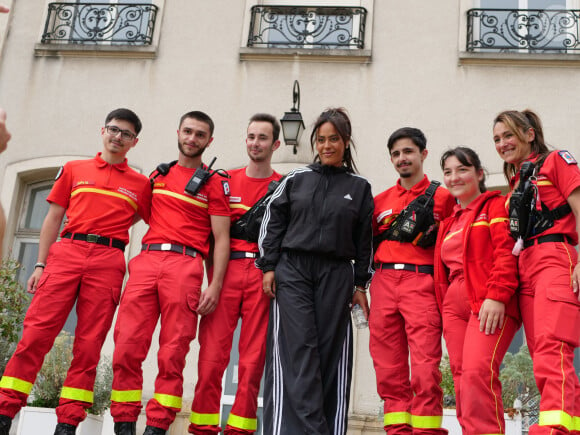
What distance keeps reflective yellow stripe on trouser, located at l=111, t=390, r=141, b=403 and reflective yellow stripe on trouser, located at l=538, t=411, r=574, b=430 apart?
239 cm

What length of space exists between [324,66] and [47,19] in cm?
355

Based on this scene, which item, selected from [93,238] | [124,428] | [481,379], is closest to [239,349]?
[124,428]

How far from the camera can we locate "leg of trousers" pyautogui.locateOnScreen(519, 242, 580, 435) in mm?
3231

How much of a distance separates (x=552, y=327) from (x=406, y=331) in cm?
101

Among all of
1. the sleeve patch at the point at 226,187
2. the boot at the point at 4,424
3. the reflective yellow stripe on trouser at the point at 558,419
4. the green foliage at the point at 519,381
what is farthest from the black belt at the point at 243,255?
the green foliage at the point at 519,381

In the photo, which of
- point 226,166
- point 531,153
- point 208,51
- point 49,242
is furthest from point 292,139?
point 531,153

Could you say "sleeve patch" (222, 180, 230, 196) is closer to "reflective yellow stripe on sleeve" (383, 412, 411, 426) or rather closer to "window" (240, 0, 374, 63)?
"reflective yellow stripe on sleeve" (383, 412, 411, 426)

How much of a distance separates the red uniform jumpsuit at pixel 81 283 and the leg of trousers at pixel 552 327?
2.61m

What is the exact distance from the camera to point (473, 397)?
139 inches

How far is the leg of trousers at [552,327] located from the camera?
127 inches

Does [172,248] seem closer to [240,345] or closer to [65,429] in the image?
[240,345]

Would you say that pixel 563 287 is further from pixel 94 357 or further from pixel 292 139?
pixel 292 139

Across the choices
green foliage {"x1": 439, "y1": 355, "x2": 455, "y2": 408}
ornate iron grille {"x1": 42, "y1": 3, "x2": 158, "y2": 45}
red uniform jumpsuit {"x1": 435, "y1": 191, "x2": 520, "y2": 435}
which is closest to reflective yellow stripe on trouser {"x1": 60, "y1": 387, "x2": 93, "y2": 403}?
red uniform jumpsuit {"x1": 435, "y1": 191, "x2": 520, "y2": 435}

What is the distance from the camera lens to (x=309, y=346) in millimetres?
3646
